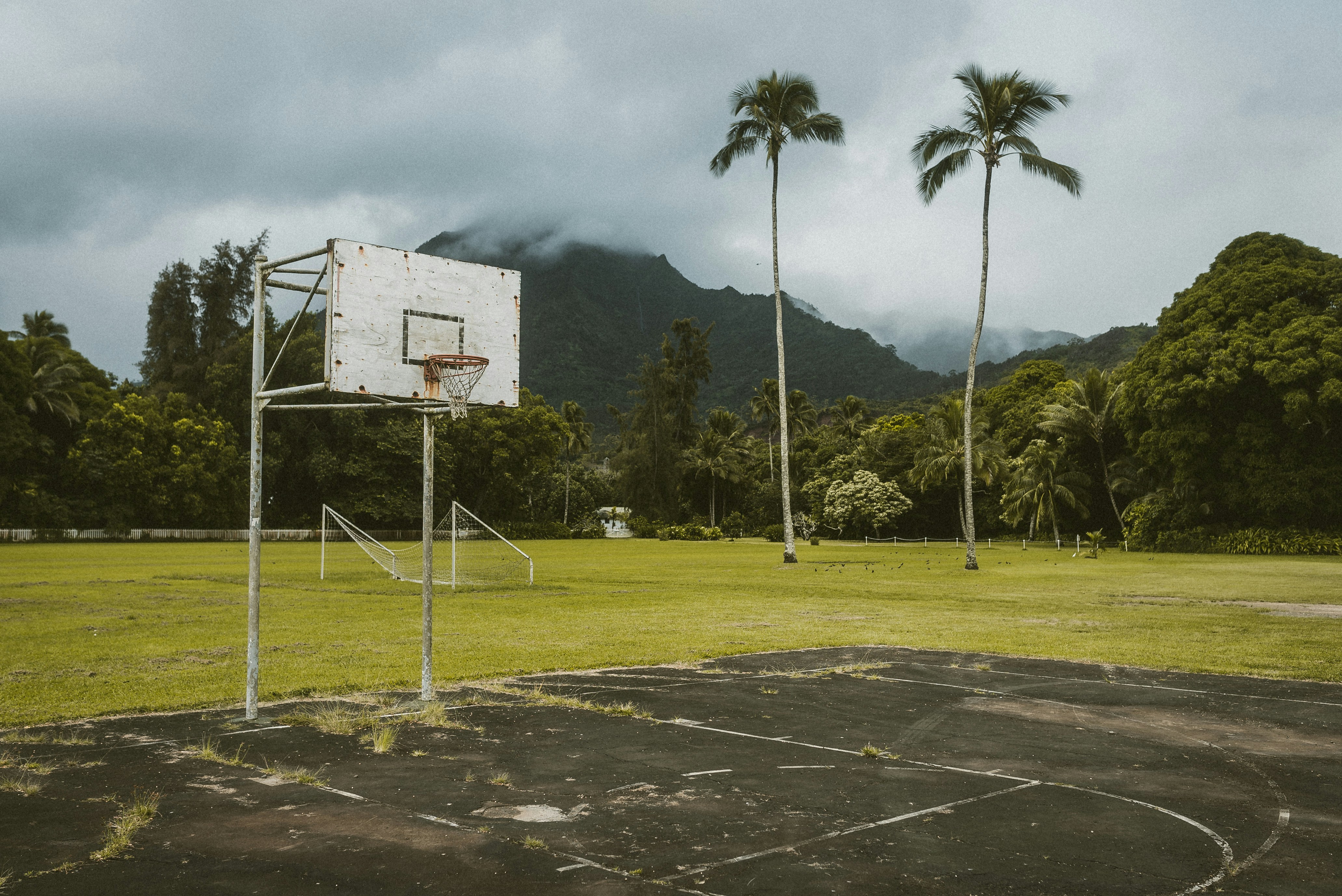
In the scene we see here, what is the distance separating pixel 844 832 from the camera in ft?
15.3

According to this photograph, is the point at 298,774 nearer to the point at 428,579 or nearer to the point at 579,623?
the point at 428,579

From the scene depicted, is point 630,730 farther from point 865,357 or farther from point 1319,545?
point 865,357

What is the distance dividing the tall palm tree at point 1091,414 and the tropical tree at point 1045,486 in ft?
4.41

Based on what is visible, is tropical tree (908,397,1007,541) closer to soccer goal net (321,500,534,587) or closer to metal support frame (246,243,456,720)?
soccer goal net (321,500,534,587)

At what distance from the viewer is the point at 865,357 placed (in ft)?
530

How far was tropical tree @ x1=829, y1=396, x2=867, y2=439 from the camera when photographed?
79.8 meters

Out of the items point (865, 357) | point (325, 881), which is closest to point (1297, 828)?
point (325, 881)

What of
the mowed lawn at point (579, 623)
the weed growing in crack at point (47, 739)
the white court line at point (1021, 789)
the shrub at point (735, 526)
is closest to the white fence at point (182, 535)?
the shrub at point (735, 526)

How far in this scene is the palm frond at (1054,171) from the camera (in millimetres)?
28703

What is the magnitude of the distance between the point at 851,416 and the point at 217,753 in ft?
257

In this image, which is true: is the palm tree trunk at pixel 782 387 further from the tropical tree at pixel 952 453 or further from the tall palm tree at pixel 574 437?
the tall palm tree at pixel 574 437

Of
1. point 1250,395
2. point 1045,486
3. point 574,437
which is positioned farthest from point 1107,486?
point 574,437

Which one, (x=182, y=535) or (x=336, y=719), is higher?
(x=182, y=535)

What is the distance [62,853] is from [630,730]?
369 cm
